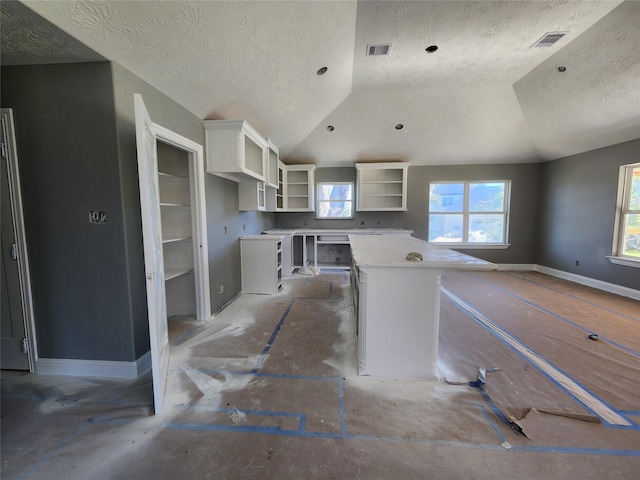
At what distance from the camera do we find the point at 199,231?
2.96m

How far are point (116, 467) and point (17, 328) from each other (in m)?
1.68

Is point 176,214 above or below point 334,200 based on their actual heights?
below

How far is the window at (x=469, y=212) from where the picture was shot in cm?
593

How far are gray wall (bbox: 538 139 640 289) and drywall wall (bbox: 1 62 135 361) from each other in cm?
656

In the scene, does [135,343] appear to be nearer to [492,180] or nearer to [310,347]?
[310,347]

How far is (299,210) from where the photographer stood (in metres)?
5.90

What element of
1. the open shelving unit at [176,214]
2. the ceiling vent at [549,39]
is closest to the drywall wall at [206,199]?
the open shelving unit at [176,214]

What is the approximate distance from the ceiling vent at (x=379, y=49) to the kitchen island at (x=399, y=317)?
2.52m

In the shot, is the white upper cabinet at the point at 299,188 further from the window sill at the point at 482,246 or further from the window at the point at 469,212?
the window sill at the point at 482,246

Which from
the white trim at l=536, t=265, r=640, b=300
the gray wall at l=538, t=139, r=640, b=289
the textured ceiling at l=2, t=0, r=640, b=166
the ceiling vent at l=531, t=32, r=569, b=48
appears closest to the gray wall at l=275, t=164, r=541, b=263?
the gray wall at l=538, t=139, r=640, b=289

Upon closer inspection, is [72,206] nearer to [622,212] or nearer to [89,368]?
[89,368]

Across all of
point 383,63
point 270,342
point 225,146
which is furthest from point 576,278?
point 225,146

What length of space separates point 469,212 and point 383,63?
4095mm

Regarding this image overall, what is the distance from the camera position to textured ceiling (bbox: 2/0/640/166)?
1787 mm
